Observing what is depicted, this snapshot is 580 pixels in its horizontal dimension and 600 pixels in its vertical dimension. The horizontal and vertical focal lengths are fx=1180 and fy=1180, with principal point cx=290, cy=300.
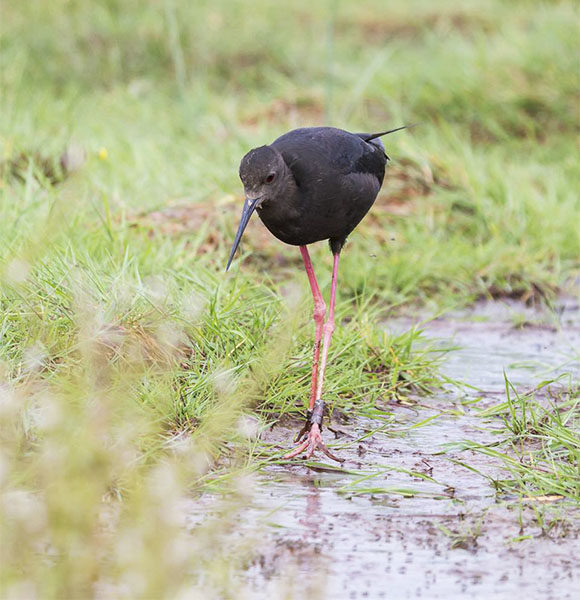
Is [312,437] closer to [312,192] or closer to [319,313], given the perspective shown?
[319,313]

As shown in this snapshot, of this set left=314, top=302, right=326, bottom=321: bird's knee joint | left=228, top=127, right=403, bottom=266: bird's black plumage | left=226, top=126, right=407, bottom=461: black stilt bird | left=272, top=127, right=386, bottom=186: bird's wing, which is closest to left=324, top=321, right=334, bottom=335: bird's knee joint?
left=226, top=126, right=407, bottom=461: black stilt bird

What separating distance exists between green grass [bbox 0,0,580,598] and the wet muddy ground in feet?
0.44

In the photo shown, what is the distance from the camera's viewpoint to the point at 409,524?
11.5 feet

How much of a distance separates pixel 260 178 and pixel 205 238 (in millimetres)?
2085

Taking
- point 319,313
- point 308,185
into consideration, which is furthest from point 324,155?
point 319,313

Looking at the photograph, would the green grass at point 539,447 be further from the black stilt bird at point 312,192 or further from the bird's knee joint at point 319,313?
the bird's knee joint at point 319,313

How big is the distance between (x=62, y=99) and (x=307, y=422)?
18.0 ft

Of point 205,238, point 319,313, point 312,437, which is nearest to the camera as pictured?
point 312,437

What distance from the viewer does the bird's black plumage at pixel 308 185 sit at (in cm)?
418

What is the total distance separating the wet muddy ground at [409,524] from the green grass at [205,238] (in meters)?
0.14

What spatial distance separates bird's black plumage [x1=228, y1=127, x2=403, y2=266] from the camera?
13.7 feet

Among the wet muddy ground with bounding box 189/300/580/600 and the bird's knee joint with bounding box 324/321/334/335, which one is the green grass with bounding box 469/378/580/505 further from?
the bird's knee joint with bounding box 324/321/334/335

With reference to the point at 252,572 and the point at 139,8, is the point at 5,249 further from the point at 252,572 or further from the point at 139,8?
the point at 139,8

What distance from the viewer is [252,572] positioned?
312 centimetres
